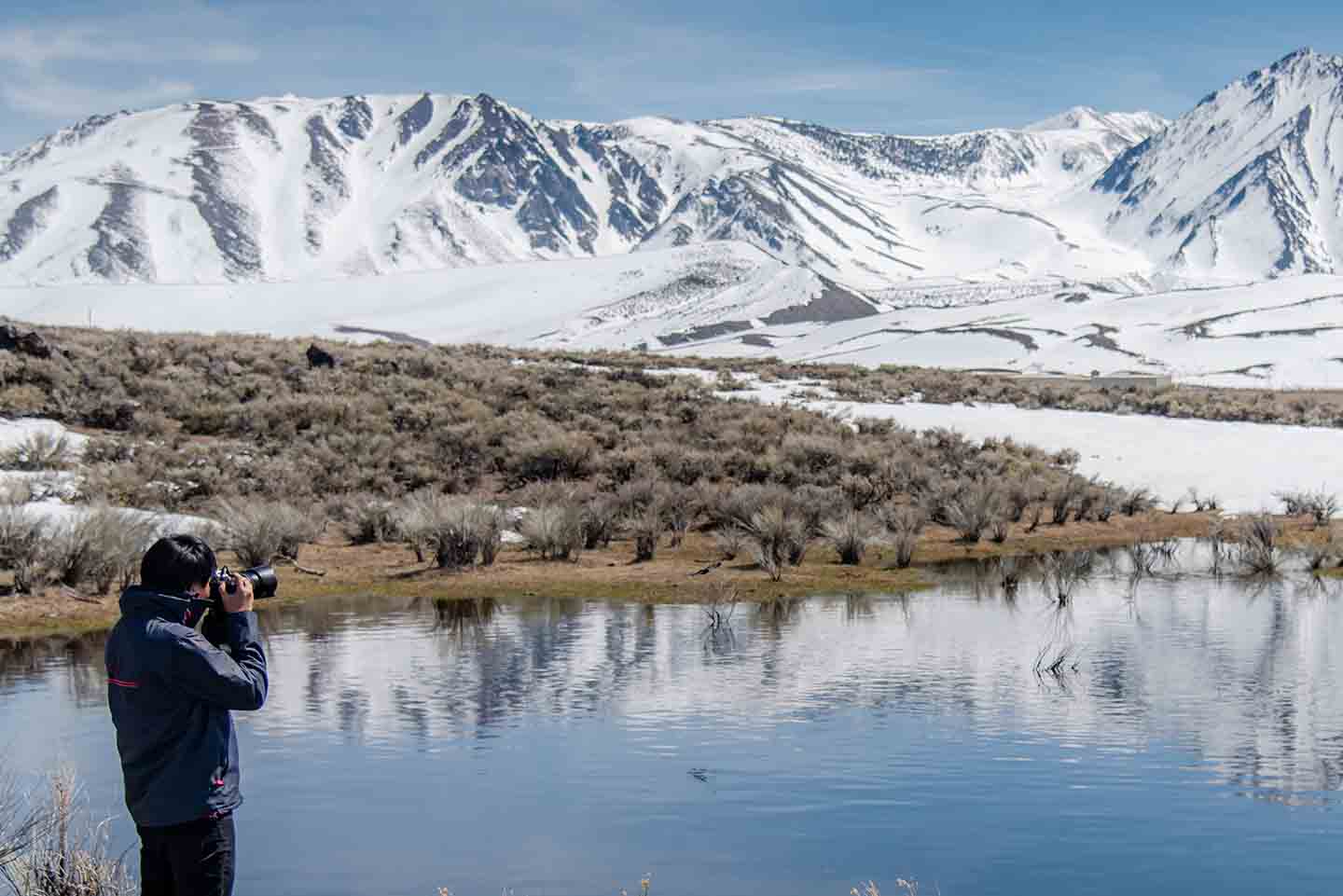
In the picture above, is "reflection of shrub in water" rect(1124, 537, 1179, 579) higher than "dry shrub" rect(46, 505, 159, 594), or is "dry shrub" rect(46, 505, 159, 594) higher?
"dry shrub" rect(46, 505, 159, 594)

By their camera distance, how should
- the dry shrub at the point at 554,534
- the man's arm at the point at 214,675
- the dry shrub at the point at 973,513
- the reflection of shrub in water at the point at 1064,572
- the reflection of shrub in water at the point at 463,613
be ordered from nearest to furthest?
1. the man's arm at the point at 214,675
2. the reflection of shrub in water at the point at 463,613
3. the reflection of shrub in water at the point at 1064,572
4. the dry shrub at the point at 554,534
5. the dry shrub at the point at 973,513

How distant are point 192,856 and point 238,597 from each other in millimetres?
958

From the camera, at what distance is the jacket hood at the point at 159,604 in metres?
5.44

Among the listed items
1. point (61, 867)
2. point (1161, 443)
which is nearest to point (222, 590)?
point (61, 867)

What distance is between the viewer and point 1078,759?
32.7ft

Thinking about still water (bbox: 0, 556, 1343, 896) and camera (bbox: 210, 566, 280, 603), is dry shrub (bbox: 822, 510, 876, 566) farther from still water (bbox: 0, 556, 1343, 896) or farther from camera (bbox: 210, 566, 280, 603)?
camera (bbox: 210, 566, 280, 603)

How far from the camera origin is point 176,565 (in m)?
5.42

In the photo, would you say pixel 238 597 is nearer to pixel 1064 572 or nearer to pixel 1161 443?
pixel 1064 572

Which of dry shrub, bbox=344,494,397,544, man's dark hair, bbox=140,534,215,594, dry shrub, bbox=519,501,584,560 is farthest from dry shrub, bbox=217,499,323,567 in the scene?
man's dark hair, bbox=140,534,215,594


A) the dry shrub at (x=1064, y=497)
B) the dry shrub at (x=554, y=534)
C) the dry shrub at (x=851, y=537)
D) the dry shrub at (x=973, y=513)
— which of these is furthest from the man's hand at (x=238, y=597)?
the dry shrub at (x=1064, y=497)

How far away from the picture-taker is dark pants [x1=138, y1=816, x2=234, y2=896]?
5543 millimetres

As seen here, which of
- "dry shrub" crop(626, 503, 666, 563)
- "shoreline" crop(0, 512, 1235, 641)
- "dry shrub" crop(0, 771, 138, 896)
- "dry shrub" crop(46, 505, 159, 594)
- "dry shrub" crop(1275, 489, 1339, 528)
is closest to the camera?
"dry shrub" crop(0, 771, 138, 896)

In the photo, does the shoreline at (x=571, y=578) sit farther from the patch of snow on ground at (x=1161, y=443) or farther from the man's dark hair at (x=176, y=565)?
the man's dark hair at (x=176, y=565)

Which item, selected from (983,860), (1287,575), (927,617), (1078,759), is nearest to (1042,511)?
(1287,575)
